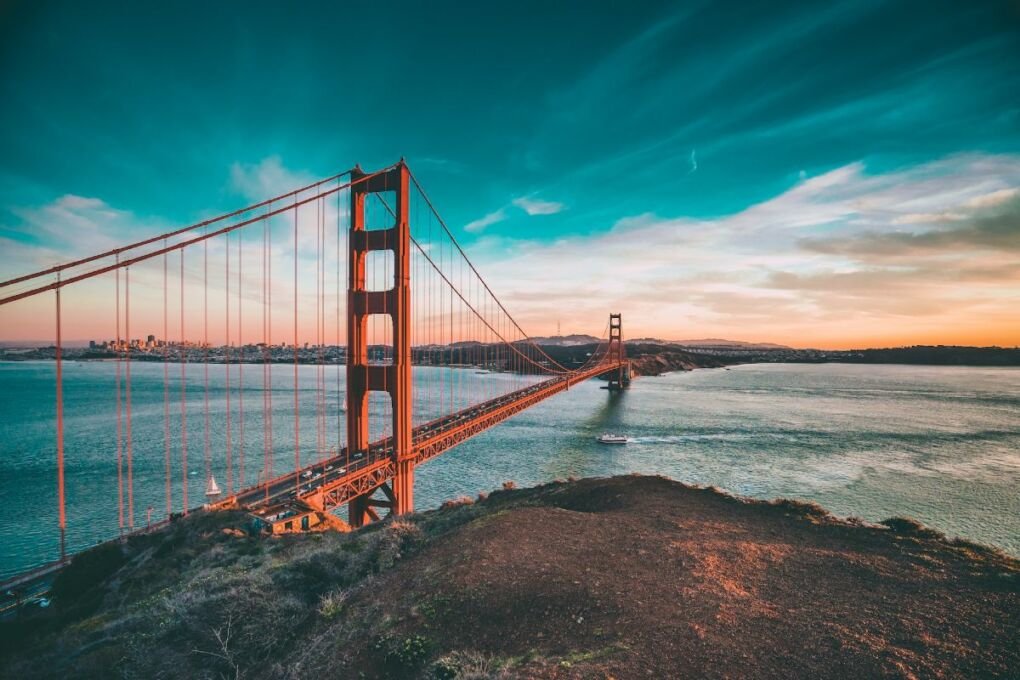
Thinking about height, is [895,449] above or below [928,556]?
below

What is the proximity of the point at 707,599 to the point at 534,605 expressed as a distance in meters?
3.87

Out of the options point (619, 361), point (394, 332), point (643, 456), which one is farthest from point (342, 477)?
point (619, 361)

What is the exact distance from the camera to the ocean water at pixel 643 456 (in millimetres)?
29422

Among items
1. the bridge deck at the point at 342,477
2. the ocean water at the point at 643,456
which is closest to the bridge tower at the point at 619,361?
the ocean water at the point at 643,456

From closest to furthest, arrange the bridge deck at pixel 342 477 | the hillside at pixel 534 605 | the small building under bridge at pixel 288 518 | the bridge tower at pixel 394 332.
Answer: the hillside at pixel 534 605 → the small building under bridge at pixel 288 518 → the bridge deck at pixel 342 477 → the bridge tower at pixel 394 332

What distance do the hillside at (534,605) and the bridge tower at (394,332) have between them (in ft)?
25.9

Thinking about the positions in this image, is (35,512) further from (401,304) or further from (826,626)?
(826,626)

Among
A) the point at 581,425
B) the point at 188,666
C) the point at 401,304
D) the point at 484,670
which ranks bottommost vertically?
the point at 581,425

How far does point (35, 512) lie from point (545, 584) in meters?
38.8

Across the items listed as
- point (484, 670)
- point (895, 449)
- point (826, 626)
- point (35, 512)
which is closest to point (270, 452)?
point (35, 512)

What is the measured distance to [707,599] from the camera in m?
10.4

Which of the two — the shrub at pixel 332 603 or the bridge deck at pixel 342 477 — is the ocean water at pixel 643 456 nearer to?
the bridge deck at pixel 342 477

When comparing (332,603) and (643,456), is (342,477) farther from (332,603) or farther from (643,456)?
(643,456)

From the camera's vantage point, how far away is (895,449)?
45.9 m
